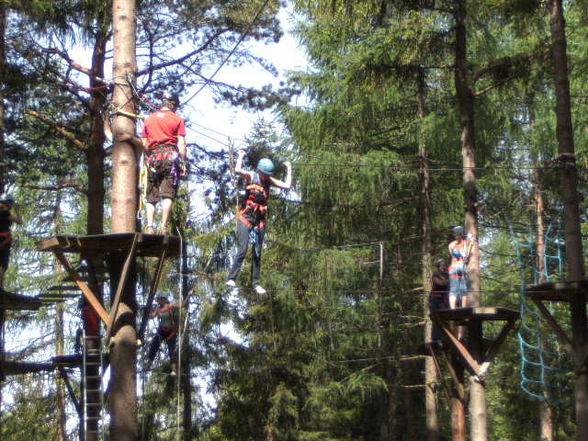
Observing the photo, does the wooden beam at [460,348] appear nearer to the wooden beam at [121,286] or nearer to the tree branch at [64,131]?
the wooden beam at [121,286]

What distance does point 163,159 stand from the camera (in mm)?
8898

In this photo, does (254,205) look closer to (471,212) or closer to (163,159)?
(163,159)

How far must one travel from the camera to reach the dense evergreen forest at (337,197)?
12773mm

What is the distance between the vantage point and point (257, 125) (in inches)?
1001

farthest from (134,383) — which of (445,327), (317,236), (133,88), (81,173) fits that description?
(81,173)

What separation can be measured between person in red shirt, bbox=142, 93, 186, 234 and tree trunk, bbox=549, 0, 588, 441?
187 inches

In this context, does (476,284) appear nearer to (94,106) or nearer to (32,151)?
(94,106)

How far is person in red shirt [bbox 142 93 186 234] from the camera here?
8.91m

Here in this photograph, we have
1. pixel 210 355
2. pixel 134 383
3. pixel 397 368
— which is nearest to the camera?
pixel 134 383

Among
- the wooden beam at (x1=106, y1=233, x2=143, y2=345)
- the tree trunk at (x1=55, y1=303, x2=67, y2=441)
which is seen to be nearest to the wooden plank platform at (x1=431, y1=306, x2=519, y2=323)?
the wooden beam at (x1=106, y1=233, x2=143, y2=345)

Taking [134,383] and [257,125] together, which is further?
[257,125]

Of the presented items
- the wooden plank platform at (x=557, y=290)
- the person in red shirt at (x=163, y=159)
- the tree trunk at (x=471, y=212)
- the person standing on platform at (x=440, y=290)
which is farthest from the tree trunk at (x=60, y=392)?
the wooden plank platform at (x=557, y=290)

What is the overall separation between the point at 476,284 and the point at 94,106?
7431mm

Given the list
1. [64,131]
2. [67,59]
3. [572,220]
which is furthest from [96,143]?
[572,220]
